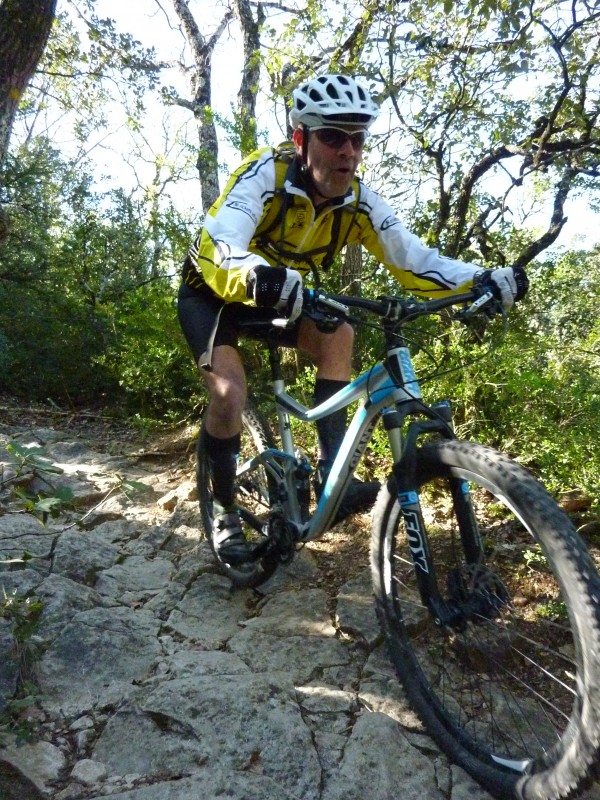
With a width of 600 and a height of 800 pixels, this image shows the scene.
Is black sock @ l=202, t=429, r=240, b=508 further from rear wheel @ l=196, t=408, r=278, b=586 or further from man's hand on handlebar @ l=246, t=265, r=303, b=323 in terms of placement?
man's hand on handlebar @ l=246, t=265, r=303, b=323

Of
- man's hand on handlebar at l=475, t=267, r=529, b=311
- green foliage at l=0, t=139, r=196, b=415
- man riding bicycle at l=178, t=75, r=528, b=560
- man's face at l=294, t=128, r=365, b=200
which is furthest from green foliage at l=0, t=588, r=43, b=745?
green foliage at l=0, t=139, r=196, b=415

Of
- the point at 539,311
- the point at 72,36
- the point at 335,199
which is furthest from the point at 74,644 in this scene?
the point at 72,36

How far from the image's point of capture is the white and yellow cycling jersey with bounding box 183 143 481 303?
2591 mm

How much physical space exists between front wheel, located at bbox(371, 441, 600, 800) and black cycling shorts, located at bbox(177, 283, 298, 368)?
113 cm

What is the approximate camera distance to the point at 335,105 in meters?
2.60

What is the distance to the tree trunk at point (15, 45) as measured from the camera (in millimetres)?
3508

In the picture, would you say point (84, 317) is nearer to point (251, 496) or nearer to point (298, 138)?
point (251, 496)

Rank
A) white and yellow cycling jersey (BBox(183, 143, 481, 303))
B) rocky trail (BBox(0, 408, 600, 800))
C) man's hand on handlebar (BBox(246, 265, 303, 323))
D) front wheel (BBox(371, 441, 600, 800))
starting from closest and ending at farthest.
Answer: front wheel (BBox(371, 441, 600, 800)) < rocky trail (BBox(0, 408, 600, 800)) < man's hand on handlebar (BBox(246, 265, 303, 323)) < white and yellow cycling jersey (BBox(183, 143, 481, 303))

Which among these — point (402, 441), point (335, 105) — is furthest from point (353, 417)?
point (335, 105)

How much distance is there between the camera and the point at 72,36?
1179 centimetres

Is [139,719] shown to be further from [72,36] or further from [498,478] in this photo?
[72,36]

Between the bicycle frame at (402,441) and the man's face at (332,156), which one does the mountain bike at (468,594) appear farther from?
the man's face at (332,156)

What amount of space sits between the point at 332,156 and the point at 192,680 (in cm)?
229

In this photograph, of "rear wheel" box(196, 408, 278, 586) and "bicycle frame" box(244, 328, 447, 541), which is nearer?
"bicycle frame" box(244, 328, 447, 541)
